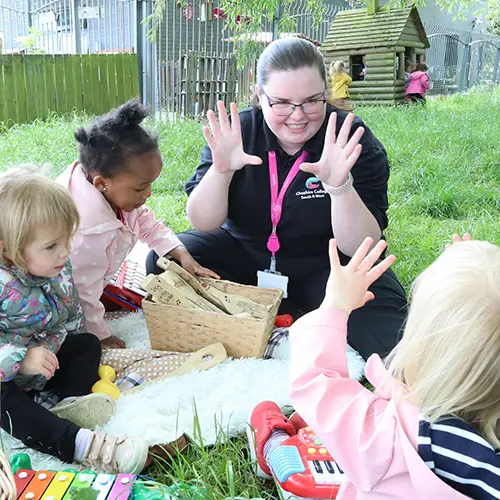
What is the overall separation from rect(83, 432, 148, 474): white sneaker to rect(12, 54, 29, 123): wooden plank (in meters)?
7.70

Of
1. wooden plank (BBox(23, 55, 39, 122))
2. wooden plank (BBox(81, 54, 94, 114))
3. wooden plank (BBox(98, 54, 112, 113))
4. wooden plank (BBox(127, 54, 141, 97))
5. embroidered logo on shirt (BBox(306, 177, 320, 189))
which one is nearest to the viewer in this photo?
embroidered logo on shirt (BBox(306, 177, 320, 189))

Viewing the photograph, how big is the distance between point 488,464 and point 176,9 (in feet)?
43.8

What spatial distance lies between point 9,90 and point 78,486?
8042 mm

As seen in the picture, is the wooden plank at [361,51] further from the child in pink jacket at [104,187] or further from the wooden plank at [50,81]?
the child in pink jacket at [104,187]

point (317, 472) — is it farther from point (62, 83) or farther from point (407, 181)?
point (62, 83)

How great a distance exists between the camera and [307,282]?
8.78 ft

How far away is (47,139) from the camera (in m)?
6.20

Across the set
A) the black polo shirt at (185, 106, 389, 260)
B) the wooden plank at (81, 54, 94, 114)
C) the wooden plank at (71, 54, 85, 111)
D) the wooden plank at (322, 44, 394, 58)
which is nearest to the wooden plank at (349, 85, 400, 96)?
the wooden plank at (322, 44, 394, 58)

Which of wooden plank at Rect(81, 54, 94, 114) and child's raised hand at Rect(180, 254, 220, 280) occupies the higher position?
wooden plank at Rect(81, 54, 94, 114)

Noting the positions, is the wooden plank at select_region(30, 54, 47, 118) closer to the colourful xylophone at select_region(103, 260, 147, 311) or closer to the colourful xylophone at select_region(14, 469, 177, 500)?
the colourful xylophone at select_region(103, 260, 147, 311)

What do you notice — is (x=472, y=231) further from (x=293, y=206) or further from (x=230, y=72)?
(x=230, y=72)

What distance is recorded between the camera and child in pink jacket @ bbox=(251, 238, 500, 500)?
38.0 inches

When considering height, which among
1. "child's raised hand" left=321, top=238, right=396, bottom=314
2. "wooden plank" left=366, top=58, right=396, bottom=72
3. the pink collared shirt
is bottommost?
the pink collared shirt

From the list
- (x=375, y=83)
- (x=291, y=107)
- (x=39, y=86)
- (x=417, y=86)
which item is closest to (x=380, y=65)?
(x=375, y=83)
